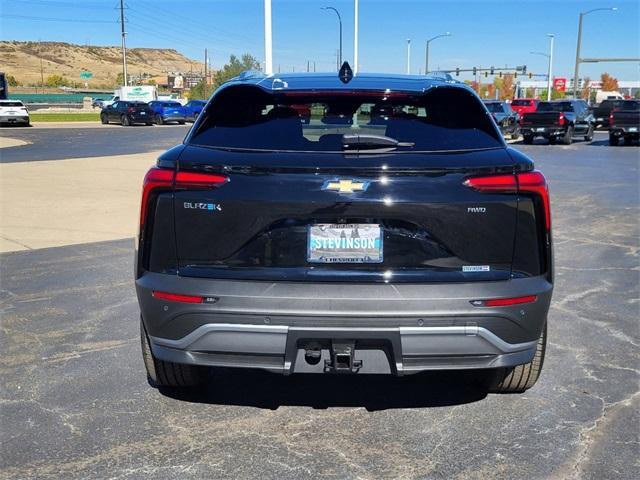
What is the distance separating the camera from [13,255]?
7820 mm

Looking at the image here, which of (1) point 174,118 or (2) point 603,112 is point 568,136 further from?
(1) point 174,118

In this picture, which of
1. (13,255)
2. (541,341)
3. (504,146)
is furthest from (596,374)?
(13,255)

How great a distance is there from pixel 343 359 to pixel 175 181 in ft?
3.75

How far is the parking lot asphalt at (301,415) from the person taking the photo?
130 inches

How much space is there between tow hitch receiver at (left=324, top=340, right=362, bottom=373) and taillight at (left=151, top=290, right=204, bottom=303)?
0.66 metres

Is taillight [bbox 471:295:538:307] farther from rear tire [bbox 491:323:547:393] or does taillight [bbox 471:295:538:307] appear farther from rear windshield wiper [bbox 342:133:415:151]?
rear windshield wiper [bbox 342:133:415:151]

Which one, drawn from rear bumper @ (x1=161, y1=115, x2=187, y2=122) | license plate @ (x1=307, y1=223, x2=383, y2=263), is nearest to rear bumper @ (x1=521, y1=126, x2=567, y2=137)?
rear bumper @ (x1=161, y1=115, x2=187, y2=122)

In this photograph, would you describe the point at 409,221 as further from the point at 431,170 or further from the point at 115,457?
the point at 115,457

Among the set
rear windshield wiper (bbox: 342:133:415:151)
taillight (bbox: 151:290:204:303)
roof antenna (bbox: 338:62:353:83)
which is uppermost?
roof antenna (bbox: 338:62:353:83)

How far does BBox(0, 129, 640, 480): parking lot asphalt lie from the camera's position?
331 cm

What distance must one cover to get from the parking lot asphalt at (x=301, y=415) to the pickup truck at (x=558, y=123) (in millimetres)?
24969

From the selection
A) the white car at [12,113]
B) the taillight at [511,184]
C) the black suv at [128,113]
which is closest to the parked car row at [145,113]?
the black suv at [128,113]

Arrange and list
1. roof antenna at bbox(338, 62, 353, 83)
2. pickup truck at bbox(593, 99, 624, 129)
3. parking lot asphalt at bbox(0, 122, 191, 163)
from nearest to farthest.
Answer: roof antenna at bbox(338, 62, 353, 83), parking lot asphalt at bbox(0, 122, 191, 163), pickup truck at bbox(593, 99, 624, 129)

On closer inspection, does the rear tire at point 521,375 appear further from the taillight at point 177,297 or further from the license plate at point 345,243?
the taillight at point 177,297
